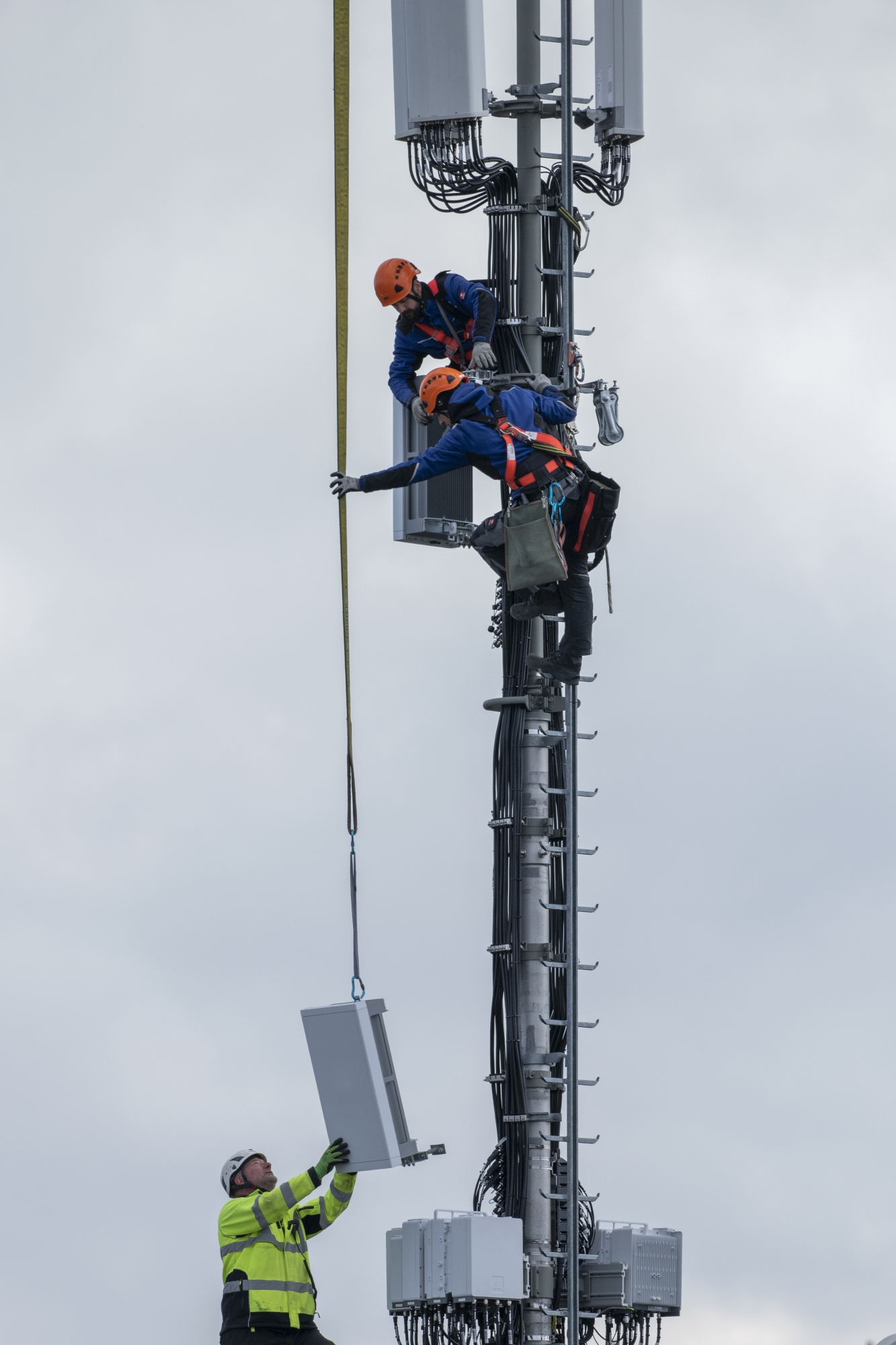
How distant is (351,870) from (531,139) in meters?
5.62

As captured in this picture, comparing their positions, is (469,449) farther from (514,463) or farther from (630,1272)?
(630,1272)

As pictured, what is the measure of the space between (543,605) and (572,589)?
276 millimetres

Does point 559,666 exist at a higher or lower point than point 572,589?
lower

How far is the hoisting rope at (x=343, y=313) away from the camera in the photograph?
51.1 ft

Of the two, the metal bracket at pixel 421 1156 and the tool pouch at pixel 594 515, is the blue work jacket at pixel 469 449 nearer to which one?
the tool pouch at pixel 594 515

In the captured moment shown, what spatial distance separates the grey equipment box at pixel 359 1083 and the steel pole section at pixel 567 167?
5089mm

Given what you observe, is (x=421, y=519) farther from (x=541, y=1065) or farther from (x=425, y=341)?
(x=541, y=1065)

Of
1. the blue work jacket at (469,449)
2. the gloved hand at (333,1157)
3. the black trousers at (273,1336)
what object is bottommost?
the black trousers at (273,1336)

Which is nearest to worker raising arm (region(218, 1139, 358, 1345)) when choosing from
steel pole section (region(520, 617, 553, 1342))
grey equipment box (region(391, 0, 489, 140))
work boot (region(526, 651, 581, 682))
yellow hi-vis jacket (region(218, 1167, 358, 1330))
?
yellow hi-vis jacket (region(218, 1167, 358, 1330))

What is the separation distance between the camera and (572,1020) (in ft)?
58.8

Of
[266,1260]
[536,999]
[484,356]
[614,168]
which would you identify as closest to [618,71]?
[614,168]

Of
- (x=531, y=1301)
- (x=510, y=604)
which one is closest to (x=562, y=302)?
(x=510, y=604)

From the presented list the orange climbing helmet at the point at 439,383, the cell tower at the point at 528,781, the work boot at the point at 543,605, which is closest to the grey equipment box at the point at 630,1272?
the cell tower at the point at 528,781

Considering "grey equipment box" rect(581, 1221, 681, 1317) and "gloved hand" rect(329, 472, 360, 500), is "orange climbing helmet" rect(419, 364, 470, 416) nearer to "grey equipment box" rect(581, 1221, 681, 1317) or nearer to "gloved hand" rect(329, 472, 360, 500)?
"gloved hand" rect(329, 472, 360, 500)
